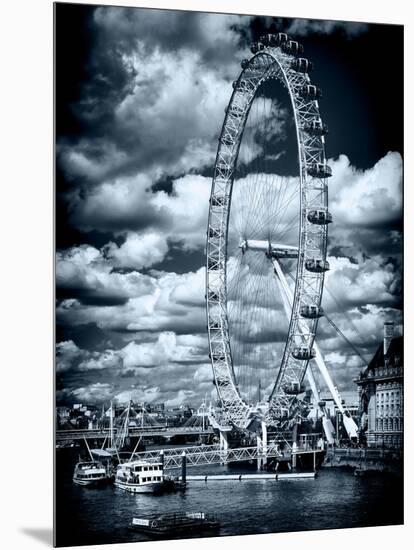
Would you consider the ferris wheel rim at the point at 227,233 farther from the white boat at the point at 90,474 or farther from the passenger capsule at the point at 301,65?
the white boat at the point at 90,474

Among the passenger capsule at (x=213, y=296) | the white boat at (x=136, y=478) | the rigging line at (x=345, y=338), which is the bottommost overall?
the white boat at (x=136, y=478)

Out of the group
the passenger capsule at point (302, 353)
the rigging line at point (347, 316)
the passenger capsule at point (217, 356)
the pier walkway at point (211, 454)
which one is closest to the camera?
the pier walkway at point (211, 454)

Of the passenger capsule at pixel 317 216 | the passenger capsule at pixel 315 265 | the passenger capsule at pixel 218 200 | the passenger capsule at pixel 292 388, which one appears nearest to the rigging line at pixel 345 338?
the passenger capsule at pixel 315 265

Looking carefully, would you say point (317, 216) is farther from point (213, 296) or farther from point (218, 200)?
point (213, 296)

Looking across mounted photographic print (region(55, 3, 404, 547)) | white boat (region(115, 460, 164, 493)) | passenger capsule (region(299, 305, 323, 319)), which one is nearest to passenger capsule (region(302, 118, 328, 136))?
mounted photographic print (region(55, 3, 404, 547))

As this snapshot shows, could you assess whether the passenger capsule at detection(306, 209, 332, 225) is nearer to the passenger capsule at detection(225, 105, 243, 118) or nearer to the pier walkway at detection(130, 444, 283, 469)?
the passenger capsule at detection(225, 105, 243, 118)

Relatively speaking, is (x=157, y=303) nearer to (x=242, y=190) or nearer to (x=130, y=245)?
(x=130, y=245)
